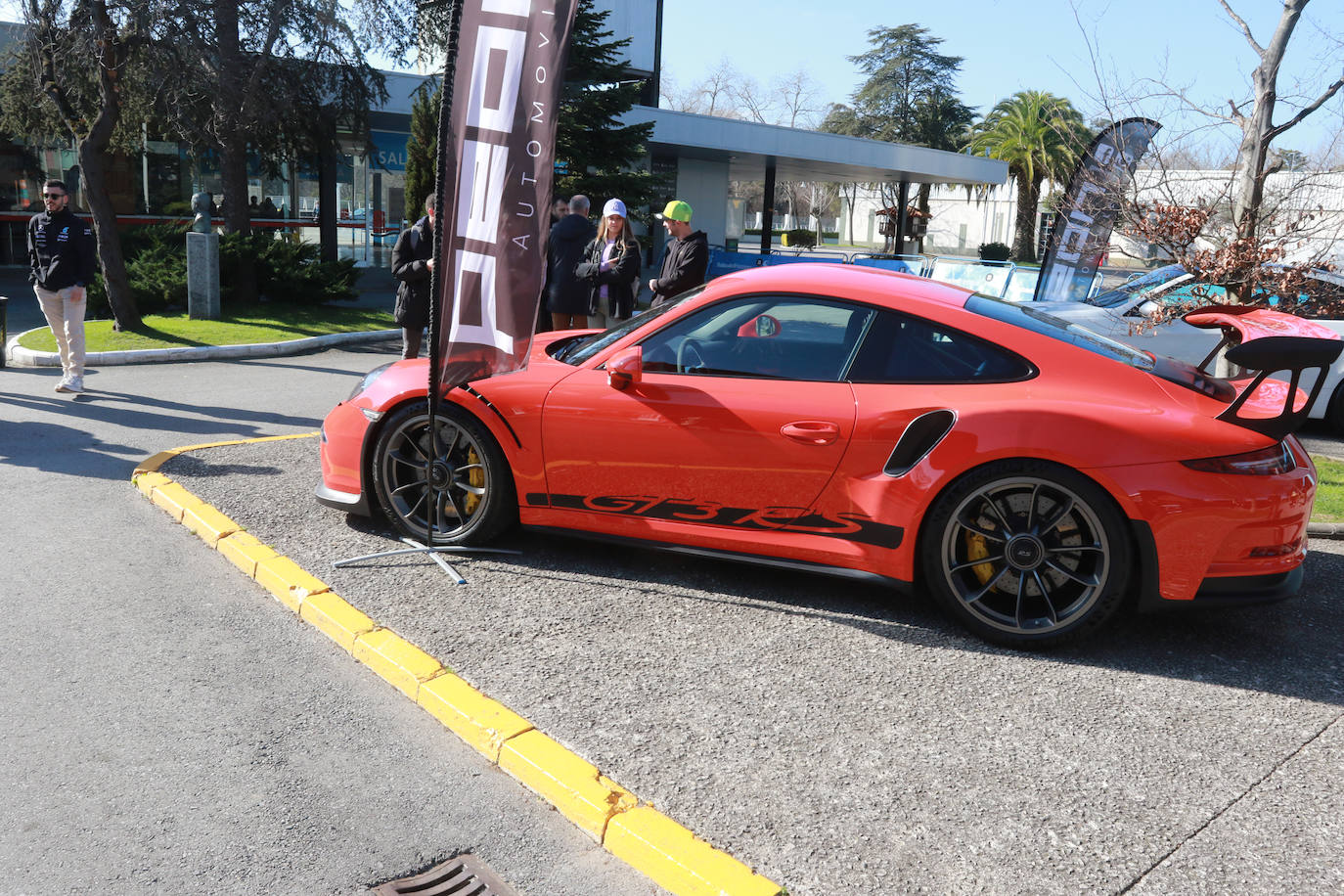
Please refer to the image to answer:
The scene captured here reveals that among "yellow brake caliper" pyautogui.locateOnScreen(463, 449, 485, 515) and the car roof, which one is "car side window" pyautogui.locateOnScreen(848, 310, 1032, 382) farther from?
"yellow brake caliper" pyautogui.locateOnScreen(463, 449, 485, 515)

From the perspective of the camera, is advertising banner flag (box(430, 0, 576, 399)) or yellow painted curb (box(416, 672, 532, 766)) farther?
advertising banner flag (box(430, 0, 576, 399))

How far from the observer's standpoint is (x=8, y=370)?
34.2 ft

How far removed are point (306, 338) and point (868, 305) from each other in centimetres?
1048

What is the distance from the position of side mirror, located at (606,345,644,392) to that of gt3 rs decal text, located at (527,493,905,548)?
50 centimetres

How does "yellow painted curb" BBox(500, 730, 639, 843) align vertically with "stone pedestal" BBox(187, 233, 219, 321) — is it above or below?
below

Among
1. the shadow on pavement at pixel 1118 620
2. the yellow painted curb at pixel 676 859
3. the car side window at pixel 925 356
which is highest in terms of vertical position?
the car side window at pixel 925 356

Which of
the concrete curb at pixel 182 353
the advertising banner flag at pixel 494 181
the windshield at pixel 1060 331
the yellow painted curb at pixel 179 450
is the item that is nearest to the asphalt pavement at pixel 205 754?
the yellow painted curb at pixel 179 450

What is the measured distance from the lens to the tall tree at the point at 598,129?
19.8 metres

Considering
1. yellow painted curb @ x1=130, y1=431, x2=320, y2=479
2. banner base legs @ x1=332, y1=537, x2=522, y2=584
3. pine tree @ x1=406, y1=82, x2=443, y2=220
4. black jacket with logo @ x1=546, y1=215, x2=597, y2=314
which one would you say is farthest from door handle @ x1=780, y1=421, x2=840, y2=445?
pine tree @ x1=406, y1=82, x2=443, y2=220

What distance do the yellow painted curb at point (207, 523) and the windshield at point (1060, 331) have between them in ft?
12.3

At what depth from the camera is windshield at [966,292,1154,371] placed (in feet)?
14.3

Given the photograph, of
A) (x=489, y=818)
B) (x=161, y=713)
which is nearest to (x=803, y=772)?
(x=489, y=818)

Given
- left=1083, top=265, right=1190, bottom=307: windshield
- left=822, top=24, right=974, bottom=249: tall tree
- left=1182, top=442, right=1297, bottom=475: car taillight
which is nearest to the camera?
left=1182, top=442, right=1297, bottom=475: car taillight

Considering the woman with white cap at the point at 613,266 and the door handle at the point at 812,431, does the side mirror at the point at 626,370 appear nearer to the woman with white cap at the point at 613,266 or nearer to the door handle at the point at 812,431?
the door handle at the point at 812,431
